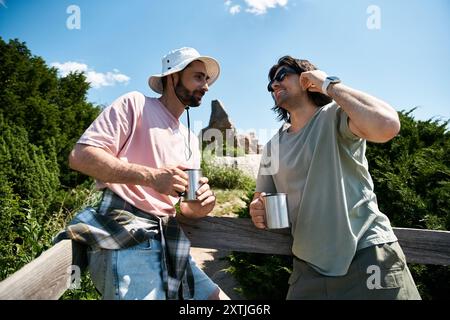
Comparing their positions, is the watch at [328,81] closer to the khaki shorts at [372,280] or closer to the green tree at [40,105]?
the khaki shorts at [372,280]

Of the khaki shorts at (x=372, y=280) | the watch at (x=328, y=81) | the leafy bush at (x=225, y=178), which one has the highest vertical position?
the watch at (x=328, y=81)

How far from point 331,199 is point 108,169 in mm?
1245

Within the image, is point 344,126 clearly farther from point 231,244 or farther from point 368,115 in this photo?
point 231,244

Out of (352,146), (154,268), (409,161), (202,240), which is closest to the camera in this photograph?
(154,268)

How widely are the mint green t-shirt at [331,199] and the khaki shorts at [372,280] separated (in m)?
0.05

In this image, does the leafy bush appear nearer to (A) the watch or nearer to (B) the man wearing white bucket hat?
(B) the man wearing white bucket hat

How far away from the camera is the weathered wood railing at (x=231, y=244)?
1.43m

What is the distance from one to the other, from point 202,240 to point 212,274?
4.38m

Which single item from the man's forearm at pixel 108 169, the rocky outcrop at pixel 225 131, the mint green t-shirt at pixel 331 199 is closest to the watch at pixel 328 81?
the mint green t-shirt at pixel 331 199

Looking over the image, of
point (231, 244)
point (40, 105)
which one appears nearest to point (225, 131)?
point (40, 105)
